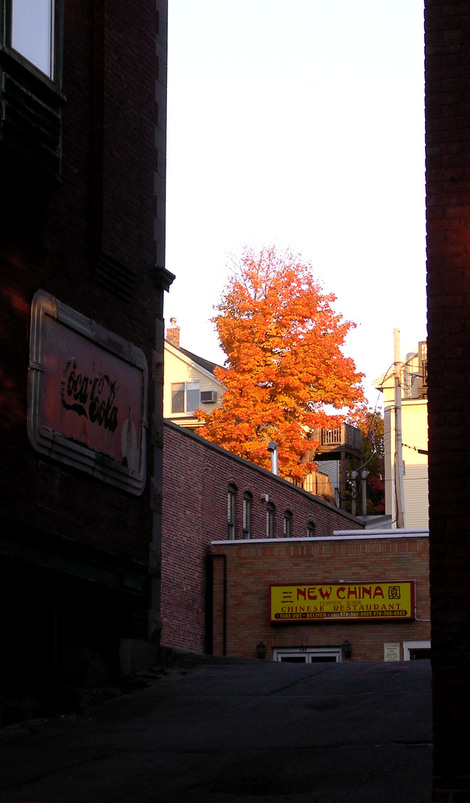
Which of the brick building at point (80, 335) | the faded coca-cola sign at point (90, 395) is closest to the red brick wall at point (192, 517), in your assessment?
the brick building at point (80, 335)

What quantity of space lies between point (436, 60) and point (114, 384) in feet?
33.4

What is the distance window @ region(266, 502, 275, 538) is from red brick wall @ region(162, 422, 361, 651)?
2.69 ft

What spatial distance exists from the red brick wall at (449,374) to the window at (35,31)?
26.4 ft

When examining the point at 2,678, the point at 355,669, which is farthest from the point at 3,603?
the point at 355,669

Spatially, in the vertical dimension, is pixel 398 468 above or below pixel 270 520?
above

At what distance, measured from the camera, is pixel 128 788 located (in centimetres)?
1243

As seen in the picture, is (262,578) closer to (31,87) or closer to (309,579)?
(309,579)

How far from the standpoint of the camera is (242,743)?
14203 mm

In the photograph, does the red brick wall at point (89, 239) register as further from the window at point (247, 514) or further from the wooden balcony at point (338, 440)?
the wooden balcony at point (338, 440)

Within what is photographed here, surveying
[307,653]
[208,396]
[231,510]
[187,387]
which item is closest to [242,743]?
[307,653]

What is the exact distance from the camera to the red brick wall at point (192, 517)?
115 ft

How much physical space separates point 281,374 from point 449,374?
43095mm

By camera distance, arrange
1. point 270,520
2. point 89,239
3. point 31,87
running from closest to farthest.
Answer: point 31,87 → point 89,239 → point 270,520

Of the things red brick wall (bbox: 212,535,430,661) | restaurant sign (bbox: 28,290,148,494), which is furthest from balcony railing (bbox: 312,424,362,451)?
restaurant sign (bbox: 28,290,148,494)
